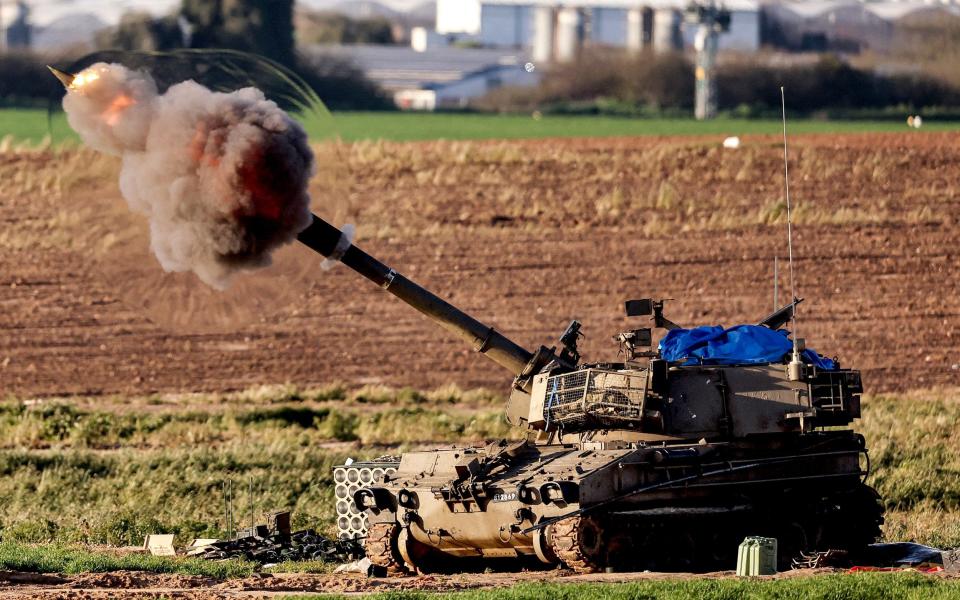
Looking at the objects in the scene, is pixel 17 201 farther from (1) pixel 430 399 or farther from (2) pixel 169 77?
(2) pixel 169 77

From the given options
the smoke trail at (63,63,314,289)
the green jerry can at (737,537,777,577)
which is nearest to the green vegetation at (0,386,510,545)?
the smoke trail at (63,63,314,289)

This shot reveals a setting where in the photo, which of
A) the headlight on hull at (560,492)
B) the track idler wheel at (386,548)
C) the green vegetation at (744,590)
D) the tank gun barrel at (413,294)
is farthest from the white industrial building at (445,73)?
the green vegetation at (744,590)

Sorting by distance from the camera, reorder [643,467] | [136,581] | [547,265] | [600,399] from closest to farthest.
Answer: [136,581], [643,467], [600,399], [547,265]

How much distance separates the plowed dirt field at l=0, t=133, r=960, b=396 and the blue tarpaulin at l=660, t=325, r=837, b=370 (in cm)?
1486

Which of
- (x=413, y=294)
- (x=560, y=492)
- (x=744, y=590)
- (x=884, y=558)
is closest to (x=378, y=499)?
(x=413, y=294)

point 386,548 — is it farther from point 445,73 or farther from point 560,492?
point 445,73

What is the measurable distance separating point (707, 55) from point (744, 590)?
4998 centimetres

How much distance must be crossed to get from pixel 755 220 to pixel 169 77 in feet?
102

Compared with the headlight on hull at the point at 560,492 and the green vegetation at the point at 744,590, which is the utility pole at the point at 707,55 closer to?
the headlight on hull at the point at 560,492

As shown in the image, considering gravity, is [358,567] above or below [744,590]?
below

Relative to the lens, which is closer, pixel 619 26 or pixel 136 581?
pixel 136 581

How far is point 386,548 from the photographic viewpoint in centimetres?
2584

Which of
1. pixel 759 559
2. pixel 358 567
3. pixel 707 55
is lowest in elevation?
pixel 358 567

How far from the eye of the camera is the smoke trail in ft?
80.8
